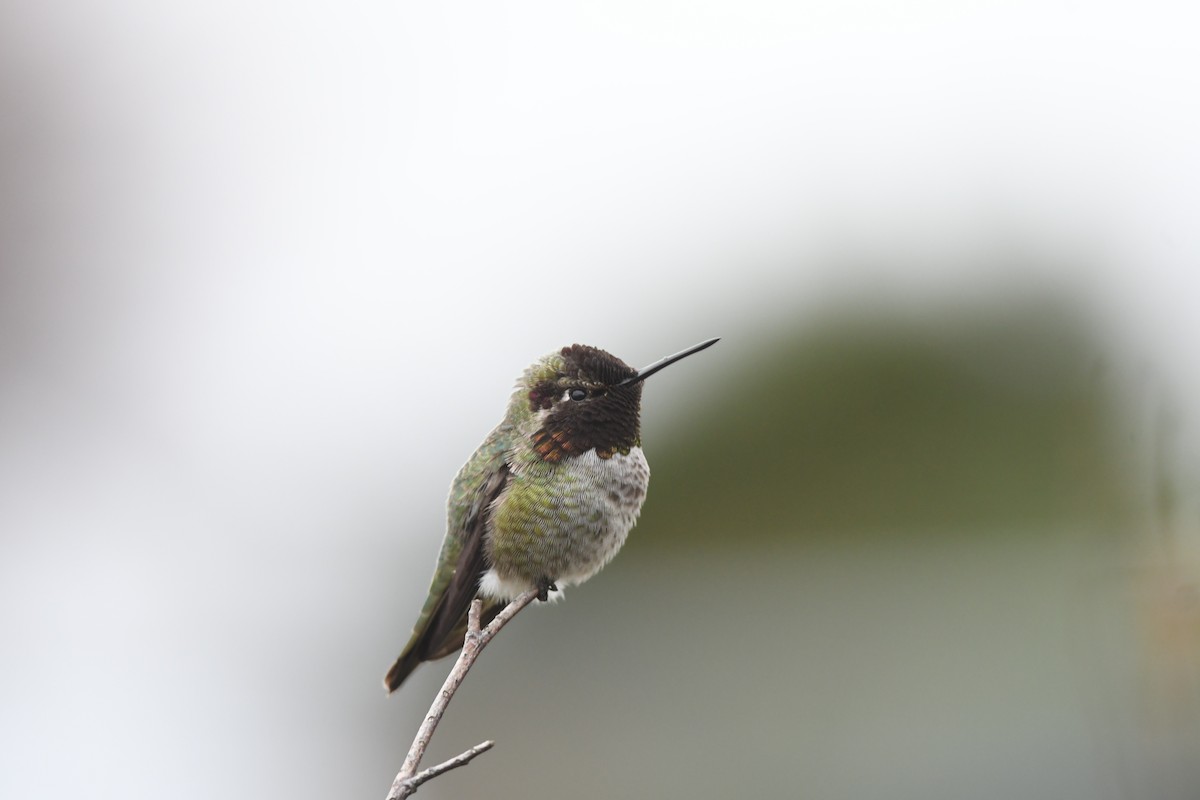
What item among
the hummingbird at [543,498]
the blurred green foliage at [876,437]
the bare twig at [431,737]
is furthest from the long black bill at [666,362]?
the blurred green foliage at [876,437]

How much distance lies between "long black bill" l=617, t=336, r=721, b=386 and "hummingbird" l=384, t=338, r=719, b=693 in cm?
12

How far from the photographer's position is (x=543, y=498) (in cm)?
230

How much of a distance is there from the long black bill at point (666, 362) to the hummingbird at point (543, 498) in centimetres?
12

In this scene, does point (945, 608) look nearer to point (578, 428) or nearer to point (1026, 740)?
point (1026, 740)

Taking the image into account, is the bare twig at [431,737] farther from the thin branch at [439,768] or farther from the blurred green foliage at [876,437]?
the blurred green foliage at [876,437]

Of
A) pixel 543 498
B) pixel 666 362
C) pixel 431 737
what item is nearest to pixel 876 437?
pixel 543 498

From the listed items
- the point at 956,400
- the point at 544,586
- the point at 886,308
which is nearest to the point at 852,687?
the point at 956,400

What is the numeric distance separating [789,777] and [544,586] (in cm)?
441

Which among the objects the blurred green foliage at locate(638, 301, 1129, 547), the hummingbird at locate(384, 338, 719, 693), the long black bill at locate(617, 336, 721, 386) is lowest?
the blurred green foliage at locate(638, 301, 1129, 547)

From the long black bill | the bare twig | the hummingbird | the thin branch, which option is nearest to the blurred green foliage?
the hummingbird

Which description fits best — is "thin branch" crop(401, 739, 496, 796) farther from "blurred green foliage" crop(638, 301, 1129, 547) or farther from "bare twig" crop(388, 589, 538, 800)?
"blurred green foliage" crop(638, 301, 1129, 547)

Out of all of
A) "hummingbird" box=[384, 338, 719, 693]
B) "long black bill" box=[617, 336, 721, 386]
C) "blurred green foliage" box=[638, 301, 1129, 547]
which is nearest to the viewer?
"long black bill" box=[617, 336, 721, 386]

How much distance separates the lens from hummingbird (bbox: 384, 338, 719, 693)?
6.52 feet

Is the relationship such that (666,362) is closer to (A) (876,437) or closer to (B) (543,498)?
(B) (543,498)
